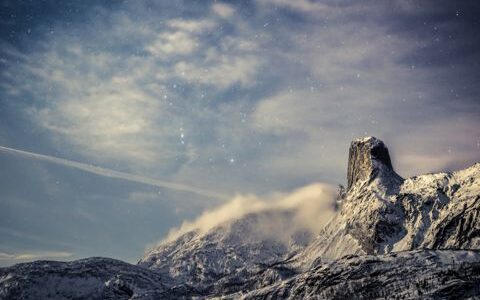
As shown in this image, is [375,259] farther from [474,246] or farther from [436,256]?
[474,246]

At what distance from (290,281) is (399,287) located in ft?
107

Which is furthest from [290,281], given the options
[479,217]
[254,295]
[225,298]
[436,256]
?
[479,217]

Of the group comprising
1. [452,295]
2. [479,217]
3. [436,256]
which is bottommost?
[452,295]

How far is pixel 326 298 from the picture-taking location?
110 m

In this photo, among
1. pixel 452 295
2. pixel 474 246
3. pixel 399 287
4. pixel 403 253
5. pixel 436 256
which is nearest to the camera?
pixel 452 295

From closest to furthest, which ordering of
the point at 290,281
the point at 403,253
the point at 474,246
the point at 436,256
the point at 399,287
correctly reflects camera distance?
the point at 399,287 → the point at 436,256 → the point at 403,253 → the point at 290,281 → the point at 474,246

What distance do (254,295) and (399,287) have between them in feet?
135

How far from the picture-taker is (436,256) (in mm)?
108812

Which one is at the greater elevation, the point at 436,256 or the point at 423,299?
the point at 436,256

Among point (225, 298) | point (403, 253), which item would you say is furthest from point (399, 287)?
point (225, 298)

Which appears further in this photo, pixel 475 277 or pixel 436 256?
pixel 436 256

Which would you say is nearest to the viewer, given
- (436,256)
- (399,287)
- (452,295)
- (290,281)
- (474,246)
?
(452,295)

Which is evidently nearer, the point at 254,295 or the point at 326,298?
the point at 326,298

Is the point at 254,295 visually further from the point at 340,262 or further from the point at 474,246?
the point at 474,246
